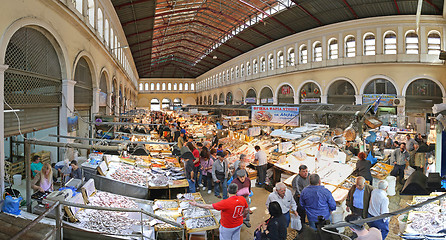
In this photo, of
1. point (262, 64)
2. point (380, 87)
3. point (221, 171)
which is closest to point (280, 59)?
A: point (262, 64)

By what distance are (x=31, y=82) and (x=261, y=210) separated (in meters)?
6.15

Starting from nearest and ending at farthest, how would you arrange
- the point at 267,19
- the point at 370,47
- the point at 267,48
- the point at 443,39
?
the point at 443,39 < the point at 370,47 < the point at 267,19 < the point at 267,48

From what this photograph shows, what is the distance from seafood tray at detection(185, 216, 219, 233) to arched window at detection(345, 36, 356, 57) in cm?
1882

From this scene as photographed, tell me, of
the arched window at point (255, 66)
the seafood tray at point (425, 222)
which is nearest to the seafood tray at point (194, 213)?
the seafood tray at point (425, 222)

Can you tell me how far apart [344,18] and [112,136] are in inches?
689

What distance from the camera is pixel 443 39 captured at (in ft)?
53.6

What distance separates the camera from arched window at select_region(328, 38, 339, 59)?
20.6m

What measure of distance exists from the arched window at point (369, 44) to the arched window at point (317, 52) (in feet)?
11.4

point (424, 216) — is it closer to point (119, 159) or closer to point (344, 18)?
point (119, 159)

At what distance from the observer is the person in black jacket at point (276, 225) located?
3.73 metres

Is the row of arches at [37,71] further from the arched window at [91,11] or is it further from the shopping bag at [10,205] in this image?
the arched window at [91,11]

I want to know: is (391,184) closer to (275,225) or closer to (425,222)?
(425,222)

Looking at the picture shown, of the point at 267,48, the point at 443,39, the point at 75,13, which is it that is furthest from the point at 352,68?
the point at 75,13

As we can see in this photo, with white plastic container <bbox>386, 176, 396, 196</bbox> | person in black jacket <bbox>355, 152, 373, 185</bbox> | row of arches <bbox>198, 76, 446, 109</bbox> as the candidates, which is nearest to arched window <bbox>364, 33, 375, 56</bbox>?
row of arches <bbox>198, 76, 446, 109</bbox>
